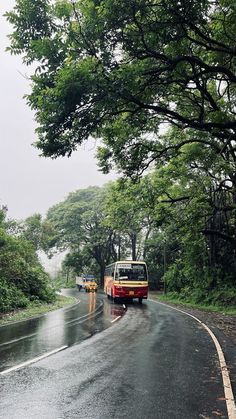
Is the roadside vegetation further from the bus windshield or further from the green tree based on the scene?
the green tree

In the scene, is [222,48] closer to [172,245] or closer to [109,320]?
[109,320]

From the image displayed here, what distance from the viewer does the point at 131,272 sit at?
1147 inches

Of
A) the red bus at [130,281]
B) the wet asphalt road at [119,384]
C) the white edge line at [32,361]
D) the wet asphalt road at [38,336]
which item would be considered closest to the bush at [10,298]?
the wet asphalt road at [38,336]

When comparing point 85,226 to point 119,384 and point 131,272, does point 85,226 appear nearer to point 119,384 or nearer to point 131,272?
point 131,272

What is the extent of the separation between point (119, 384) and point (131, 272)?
22.2m

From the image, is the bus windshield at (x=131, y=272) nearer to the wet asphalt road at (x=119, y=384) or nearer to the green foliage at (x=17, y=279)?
the green foliage at (x=17, y=279)

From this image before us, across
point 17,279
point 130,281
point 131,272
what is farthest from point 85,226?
point 17,279

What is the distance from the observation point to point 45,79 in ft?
36.9

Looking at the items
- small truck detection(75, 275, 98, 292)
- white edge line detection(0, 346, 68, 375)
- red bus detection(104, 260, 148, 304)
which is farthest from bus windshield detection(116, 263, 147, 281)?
small truck detection(75, 275, 98, 292)

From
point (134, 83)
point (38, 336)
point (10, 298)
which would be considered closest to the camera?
point (134, 83)

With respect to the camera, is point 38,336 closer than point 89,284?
Yes

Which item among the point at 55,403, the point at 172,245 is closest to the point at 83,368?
the point at 55,403

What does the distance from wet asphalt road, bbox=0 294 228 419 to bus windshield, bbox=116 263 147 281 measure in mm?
17357

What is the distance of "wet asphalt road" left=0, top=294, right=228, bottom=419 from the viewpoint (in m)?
5.60
